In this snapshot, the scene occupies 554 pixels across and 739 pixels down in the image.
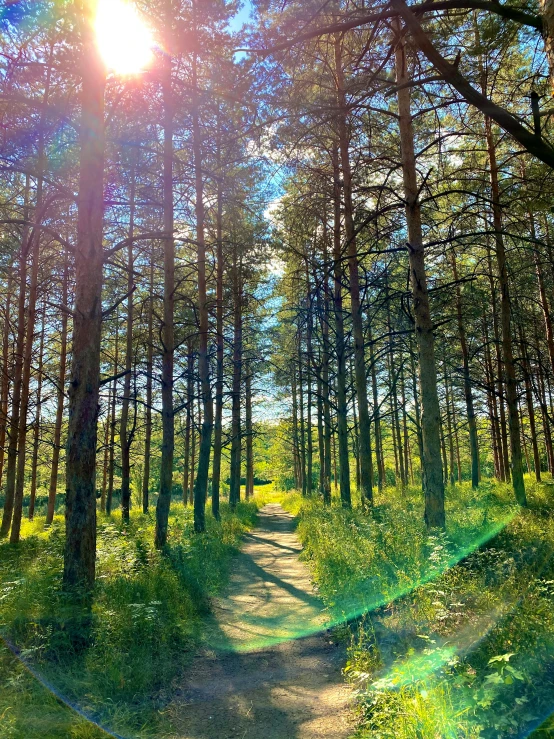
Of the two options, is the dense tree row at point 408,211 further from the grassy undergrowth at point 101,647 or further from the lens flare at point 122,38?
the grassy undergrowth at point 101,647

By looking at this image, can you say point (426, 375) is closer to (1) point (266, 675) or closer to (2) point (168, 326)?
(1) point (266, 675)

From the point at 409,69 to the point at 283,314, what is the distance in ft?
53.7

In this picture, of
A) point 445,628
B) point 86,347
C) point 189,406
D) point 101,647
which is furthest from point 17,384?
point 445,628

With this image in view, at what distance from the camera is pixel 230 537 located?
11.5 meters

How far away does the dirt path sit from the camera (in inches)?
136

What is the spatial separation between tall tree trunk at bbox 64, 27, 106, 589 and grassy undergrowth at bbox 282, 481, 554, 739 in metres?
3.41

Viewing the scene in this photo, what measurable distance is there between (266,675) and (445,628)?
1892mm

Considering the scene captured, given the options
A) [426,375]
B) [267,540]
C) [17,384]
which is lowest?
[267,540]

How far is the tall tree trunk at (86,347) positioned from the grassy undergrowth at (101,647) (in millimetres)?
618

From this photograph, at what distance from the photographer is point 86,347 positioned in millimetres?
5664

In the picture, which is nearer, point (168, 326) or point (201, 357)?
point (168, 326)

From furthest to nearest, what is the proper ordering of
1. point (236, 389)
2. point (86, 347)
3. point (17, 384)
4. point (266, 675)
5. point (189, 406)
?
point (236, 389)
point (189, 406)
point (17, 384)
point (86, 347)
point (266, 675)

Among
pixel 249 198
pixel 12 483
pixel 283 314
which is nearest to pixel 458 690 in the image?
pixel 249 198

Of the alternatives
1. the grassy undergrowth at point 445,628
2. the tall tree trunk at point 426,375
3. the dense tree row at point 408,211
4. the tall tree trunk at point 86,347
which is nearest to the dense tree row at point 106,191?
the tall tree trunk at point 86,347
